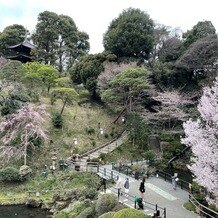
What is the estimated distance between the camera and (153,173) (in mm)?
26328

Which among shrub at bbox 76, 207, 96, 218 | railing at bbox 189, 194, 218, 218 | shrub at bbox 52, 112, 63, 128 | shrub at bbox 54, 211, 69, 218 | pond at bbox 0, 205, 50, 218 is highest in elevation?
shrub at bbox 52, 112, 63, 128

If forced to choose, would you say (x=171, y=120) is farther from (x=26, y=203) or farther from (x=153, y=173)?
(x=26, y=203)

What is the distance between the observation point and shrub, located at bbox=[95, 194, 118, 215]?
1766 cm

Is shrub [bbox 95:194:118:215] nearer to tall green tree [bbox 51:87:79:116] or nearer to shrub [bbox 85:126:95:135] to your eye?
tall green tree [bbox 51:87:79:116]

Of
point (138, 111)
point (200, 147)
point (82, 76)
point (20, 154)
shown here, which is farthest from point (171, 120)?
point (200, 147)

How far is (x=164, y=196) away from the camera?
20.9m

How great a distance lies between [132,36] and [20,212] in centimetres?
2606

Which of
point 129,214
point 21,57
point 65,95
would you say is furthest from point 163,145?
point 21,57

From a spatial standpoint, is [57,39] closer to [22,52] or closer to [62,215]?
[22,52]

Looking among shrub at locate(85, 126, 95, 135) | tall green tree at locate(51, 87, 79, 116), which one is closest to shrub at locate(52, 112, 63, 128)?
tall green tree at locate(51, 87, 79, 116)

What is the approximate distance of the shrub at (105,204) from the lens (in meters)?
17.7

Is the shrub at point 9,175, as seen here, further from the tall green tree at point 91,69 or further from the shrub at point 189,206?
the tall green tree at point 91,69

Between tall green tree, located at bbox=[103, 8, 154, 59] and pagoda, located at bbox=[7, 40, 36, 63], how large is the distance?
13.8 meters

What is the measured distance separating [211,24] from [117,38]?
11.2 m
